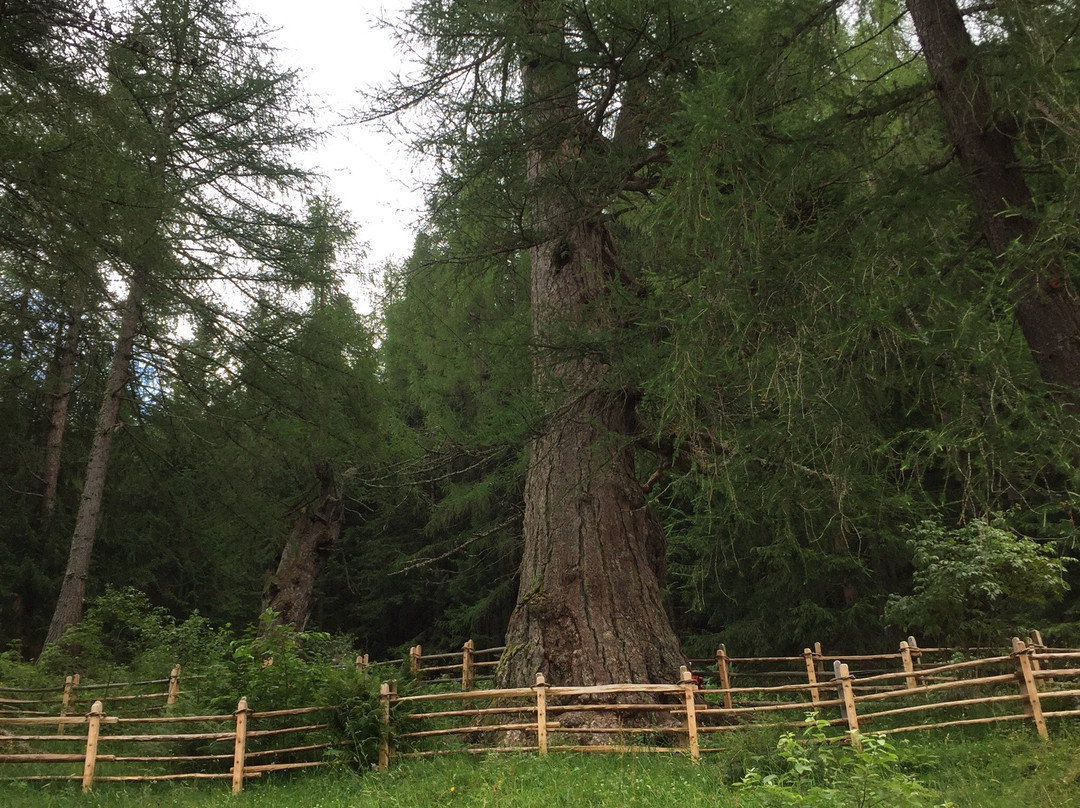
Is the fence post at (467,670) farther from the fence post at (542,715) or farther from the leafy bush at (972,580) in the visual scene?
the leafy bush at (972,580)

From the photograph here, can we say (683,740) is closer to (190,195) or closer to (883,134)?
(883,134)

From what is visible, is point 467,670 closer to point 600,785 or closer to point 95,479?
point 600,785

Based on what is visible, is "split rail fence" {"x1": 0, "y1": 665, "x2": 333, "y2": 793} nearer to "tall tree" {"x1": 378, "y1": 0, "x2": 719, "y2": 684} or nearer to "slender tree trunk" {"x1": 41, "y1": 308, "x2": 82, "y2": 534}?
"tall tree" {"x1": 378, "y1": 0, "x2": 719, "y2": 684}

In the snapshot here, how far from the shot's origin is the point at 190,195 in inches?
551

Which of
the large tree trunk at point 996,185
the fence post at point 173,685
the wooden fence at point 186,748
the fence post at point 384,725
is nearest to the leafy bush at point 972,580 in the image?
the large tree trunk at point 996,185

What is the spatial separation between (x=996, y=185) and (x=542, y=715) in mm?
5575

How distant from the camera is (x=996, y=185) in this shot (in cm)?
533

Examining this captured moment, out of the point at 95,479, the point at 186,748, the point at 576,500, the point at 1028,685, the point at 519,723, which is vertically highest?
the point at 95,479

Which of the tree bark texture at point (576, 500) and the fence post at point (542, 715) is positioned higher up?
the tree bark texture at point (576, 500)

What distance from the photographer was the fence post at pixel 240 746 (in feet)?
23.9

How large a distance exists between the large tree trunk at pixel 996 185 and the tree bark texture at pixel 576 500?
3.22 metres

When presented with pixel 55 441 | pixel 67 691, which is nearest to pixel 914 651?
pixel 67 691

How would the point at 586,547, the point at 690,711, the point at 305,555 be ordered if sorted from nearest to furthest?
the point at 690,711
the point at 586,547
the point at 305,555

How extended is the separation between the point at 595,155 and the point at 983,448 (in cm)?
478
